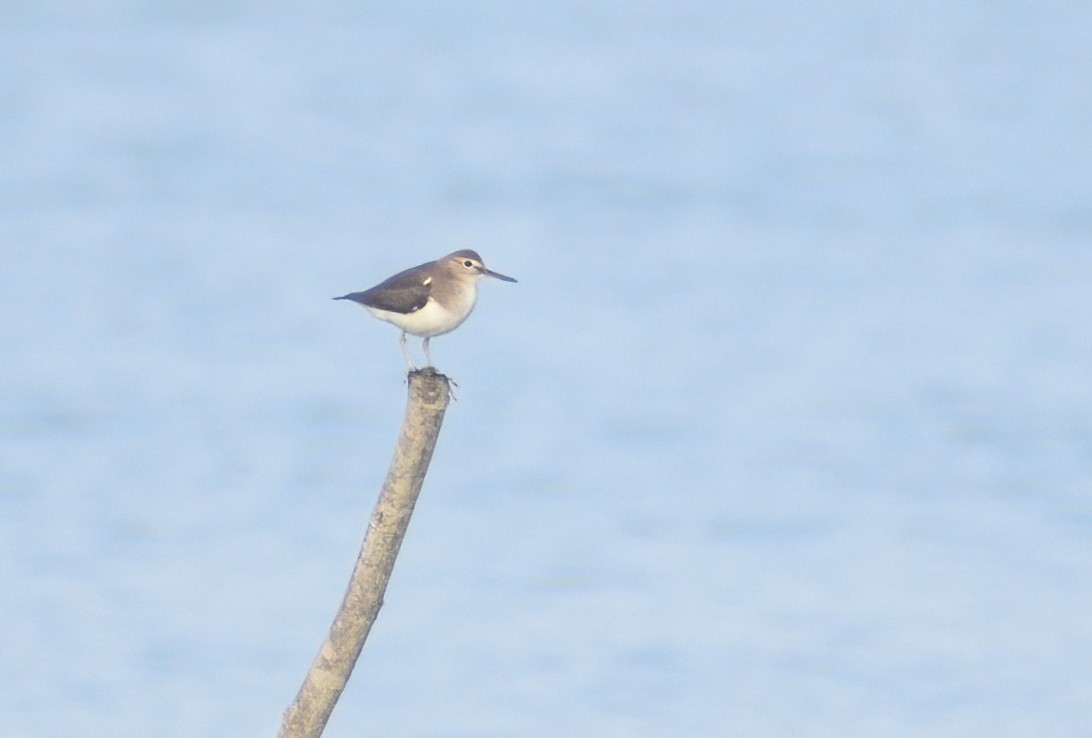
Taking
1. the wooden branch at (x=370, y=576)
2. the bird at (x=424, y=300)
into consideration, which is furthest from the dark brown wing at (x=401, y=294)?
the wooden branch at (x=370, y=576)

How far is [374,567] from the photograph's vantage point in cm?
634

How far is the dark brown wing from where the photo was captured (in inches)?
336

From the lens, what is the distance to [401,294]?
8.59 metres

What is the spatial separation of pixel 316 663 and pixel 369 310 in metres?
2.75

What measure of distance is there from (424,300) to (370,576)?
241cm

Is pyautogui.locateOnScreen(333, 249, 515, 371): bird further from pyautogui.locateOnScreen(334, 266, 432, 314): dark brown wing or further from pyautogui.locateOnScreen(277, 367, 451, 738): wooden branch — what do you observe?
pyautogui.locateOnScreen(277, 367, 451, 738): wooden branch

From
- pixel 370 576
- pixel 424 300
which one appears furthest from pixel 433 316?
pixel 370 576

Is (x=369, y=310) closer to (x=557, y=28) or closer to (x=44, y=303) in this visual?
(x=44, y=303)

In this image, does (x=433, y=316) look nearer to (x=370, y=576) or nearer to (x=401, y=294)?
(x=401, y=294)

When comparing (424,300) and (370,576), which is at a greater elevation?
(424,300)

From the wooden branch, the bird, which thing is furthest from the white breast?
the wooden branch

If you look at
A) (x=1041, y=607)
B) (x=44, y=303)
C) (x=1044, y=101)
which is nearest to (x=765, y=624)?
(x=1041, y=607)

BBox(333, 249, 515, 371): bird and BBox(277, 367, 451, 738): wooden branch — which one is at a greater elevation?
BBox(333, 249, 515, 371): bird

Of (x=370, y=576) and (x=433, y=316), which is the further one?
(x=433, y=316)
